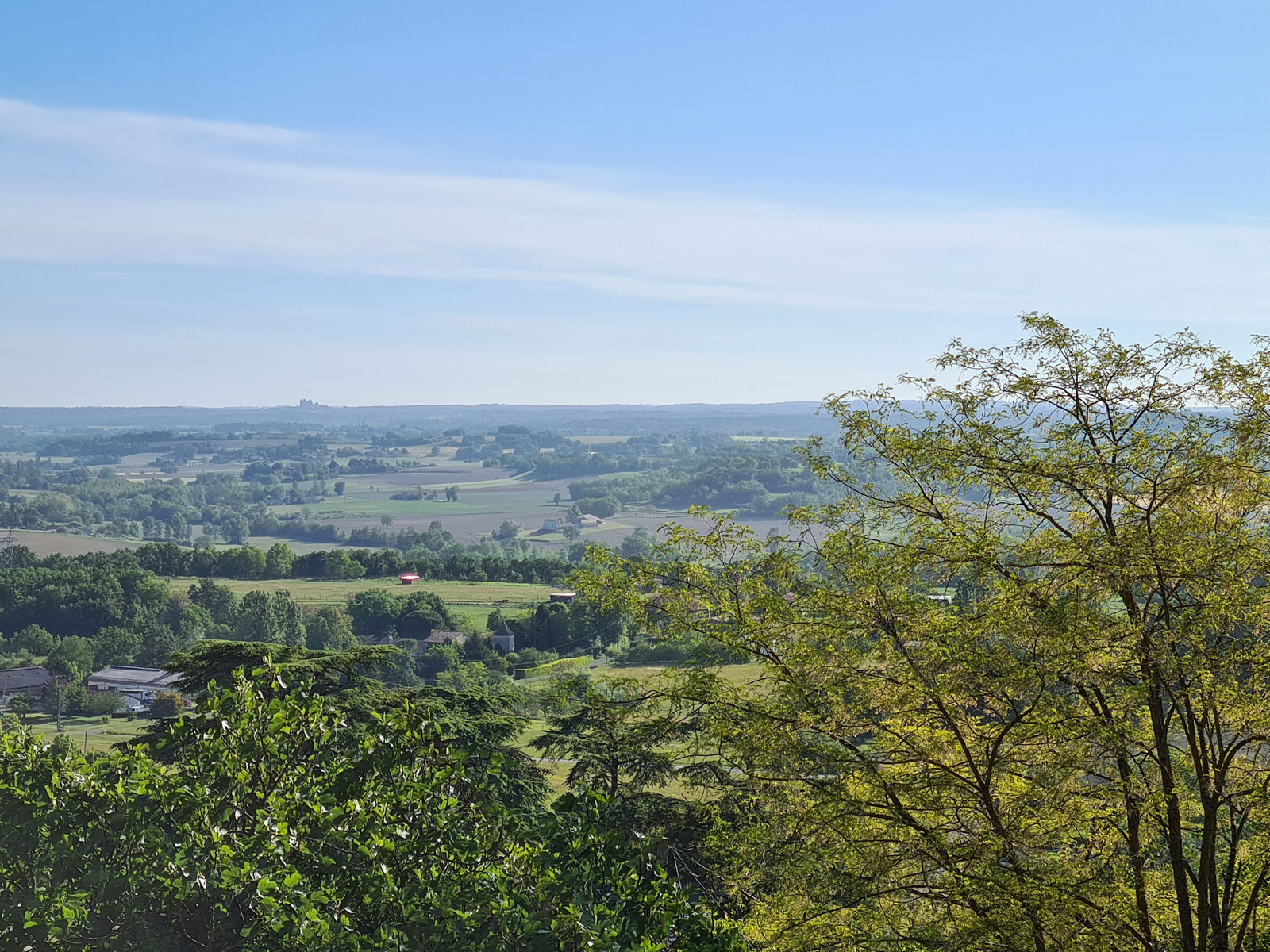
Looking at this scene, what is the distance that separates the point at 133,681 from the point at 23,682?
5451mm

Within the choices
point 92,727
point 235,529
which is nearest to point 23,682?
point 92,727

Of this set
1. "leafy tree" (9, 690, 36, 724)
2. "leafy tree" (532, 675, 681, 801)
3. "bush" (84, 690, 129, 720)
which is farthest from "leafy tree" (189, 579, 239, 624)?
"leafy tree" (532, 675, 681, 801)

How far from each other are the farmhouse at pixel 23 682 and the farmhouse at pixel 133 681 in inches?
92.1

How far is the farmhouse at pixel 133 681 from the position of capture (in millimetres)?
60062

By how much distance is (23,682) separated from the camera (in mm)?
59875

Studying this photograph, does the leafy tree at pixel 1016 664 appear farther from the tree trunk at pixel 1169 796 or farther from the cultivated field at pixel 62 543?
the cultivated field at pixel 62 543

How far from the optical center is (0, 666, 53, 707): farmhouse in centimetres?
5788

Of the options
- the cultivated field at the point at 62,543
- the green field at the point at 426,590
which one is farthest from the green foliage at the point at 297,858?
the cultivated field at the point at 62,543

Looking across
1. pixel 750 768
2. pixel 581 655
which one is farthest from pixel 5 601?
pixel 750 768

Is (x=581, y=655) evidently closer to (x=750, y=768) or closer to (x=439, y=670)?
(x=439, y=670)

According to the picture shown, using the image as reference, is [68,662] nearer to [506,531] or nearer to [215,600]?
[215,600]

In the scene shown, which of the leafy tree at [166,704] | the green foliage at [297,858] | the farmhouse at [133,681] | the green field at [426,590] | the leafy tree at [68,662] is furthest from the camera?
the green field at [426,590]

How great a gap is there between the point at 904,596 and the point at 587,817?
3.05 metres

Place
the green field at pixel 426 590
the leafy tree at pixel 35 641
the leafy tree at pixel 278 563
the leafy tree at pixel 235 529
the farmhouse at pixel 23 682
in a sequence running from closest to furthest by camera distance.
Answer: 1. the farmhouse at pixel 23 682
2. the leafy tree at pixel 35 641
3. the green field at pixel 426 590
4. the leafy tree at pixel 278 563
5. the leafy tree at pixel 235 529
